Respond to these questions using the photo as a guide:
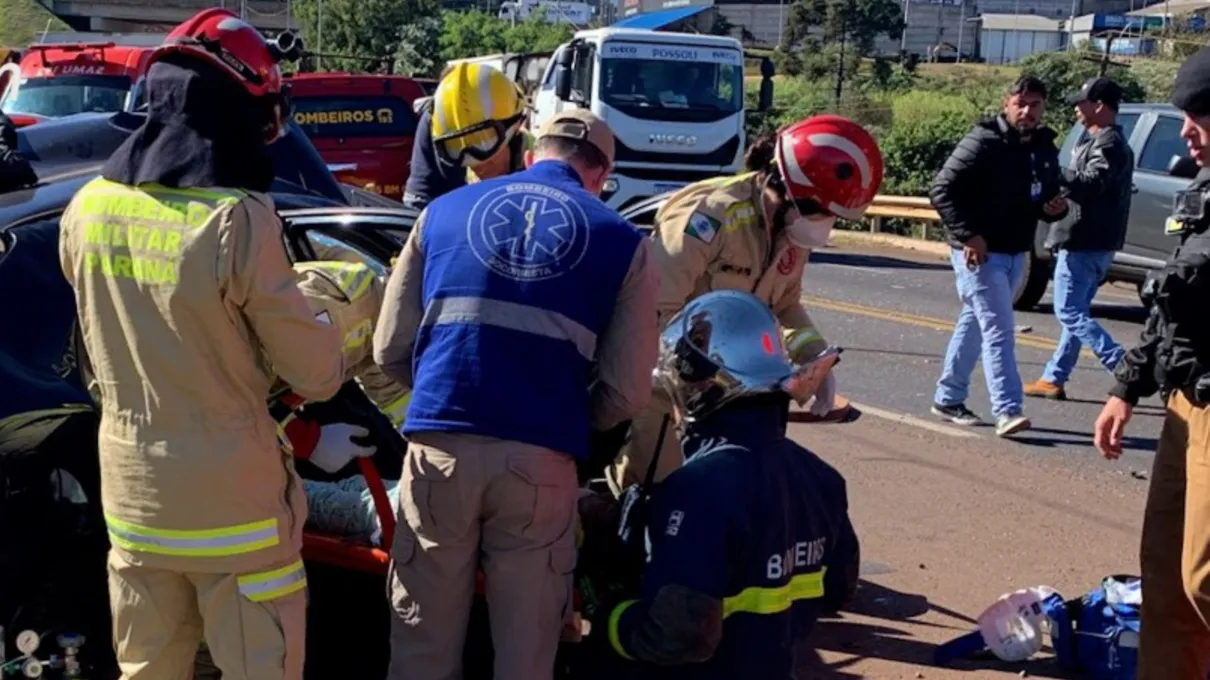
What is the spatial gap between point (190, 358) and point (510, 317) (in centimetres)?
69

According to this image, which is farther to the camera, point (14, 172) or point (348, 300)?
point (14, 172)

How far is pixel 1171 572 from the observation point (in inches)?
159

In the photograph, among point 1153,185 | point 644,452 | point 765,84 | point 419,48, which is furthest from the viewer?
point 419,48

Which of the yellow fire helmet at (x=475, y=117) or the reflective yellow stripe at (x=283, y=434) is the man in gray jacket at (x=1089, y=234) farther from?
the reflective yellow stripe at (x=283, y=434)

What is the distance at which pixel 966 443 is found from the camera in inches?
312

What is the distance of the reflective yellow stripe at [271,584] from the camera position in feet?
10.0

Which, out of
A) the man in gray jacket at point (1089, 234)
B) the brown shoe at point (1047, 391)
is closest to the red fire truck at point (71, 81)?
the man in gray jacket at point (1089, 234)

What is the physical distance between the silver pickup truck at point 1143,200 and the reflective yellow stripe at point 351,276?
9928 millimetres

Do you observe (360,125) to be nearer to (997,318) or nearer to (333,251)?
(997,318)

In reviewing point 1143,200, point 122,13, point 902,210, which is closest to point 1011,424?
point 1143,200

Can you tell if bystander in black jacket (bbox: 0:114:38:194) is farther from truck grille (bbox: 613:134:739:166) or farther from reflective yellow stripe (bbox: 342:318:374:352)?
truck grille (bbox: 613:134:739:166)

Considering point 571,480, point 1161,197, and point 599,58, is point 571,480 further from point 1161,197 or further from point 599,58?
point 599,58

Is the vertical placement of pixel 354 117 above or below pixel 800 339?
below

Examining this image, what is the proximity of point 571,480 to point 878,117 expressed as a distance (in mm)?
29991
